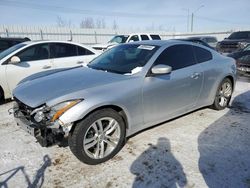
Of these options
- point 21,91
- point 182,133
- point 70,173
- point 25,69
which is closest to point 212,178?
point 182,133

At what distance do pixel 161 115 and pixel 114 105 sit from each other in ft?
3.35

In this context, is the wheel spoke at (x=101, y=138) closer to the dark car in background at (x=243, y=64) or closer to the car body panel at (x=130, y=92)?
the car body panel at (x=130, y=92)

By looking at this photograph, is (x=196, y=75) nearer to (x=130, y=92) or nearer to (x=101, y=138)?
(x=130, y=92)

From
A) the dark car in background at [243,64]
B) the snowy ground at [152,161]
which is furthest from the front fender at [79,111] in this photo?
the dark car in background at [243,64]

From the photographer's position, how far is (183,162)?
3107mm

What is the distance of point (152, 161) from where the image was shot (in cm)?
314

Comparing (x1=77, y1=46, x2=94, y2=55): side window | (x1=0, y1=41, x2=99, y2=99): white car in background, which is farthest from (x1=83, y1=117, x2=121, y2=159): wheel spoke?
(x1=77, y1=46, x2=94, y2=55): side window

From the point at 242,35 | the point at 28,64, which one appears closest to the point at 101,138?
the point at 28,64

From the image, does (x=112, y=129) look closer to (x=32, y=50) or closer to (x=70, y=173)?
(x=70, y=173)

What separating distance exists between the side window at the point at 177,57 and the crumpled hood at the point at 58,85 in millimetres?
857

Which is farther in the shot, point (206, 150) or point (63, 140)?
point (206, 150)

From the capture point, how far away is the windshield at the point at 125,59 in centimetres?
360

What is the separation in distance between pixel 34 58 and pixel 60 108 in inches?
149

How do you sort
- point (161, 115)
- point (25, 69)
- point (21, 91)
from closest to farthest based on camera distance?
point (21, 91) → point (161, 115) → point (25, 69)
